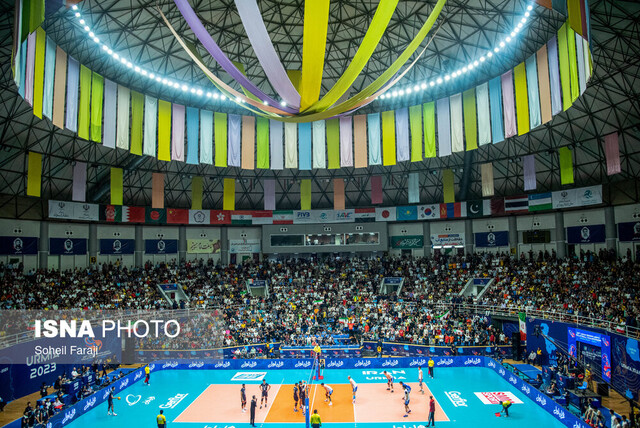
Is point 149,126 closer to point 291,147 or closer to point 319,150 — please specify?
point 291,147

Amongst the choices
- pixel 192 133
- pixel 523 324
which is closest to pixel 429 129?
pixel 523 324

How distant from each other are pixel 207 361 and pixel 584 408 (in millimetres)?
26176

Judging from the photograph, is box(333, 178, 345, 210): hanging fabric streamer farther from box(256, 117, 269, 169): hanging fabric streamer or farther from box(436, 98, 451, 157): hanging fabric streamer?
box(436, 98, 451, 157): hanging fabric streamer

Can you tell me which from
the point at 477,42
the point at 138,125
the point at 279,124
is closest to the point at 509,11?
the point at 477,42

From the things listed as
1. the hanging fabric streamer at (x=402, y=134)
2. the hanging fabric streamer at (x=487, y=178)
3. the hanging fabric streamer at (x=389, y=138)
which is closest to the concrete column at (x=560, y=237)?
the hanging fabric streamer at (x=487, y=178)

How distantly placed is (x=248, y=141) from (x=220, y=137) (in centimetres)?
242

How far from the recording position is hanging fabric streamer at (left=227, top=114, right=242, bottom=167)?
1569 inches

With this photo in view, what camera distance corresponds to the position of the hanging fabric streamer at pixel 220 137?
39.3 m

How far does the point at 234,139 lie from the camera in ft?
132

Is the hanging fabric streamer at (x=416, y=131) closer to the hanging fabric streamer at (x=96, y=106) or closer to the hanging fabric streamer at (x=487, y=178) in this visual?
the hanging fabric streamer at (x=487, y=178)

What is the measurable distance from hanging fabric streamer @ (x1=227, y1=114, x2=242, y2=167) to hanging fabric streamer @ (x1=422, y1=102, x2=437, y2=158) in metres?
15.8

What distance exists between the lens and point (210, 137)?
3991 centimetres

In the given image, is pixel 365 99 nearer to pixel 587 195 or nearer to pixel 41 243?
pixel 587 195

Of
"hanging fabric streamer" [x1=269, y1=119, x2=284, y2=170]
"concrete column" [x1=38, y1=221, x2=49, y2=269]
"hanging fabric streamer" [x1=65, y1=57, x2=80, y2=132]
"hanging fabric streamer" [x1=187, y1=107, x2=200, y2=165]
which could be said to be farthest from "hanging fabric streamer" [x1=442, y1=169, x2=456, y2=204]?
"concrete column" [x1=38, y1=221, x2=49, y2=269]
